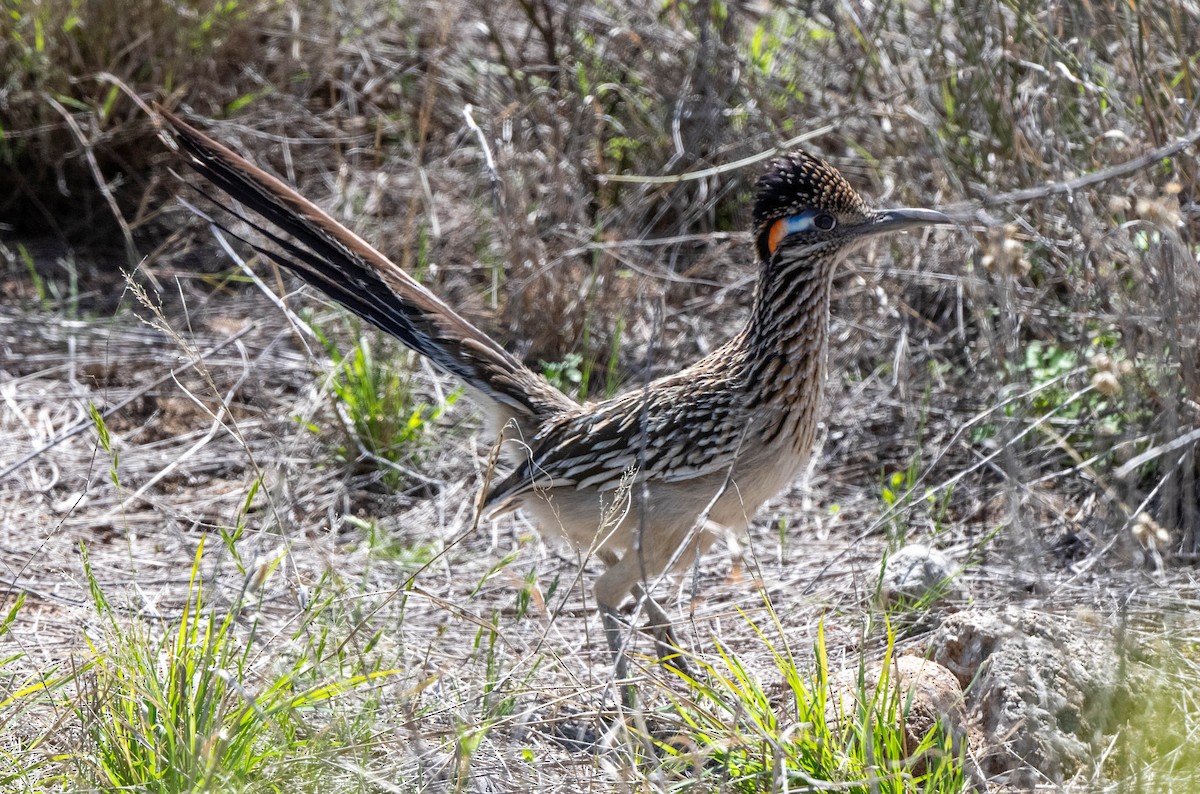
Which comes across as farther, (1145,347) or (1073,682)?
(1145,347)

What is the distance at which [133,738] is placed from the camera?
297 cm

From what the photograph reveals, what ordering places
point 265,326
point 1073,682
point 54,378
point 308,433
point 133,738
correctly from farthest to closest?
point 265,326 → point 54,378 → point 308,433 → point 1073,682 → point 133,738

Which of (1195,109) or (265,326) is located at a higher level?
(1195,109)

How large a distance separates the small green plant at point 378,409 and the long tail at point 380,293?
747 mm

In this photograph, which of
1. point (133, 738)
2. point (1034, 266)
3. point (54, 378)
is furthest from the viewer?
point (54, 378)

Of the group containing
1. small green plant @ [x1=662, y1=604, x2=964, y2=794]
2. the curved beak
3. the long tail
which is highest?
the curved beak

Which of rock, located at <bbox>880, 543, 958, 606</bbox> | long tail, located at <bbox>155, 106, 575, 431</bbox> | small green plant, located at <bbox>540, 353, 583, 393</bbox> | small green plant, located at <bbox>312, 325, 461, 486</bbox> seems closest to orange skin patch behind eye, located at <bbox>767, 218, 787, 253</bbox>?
long tail, located at <bbox>155, 106, 575, 431</bbox>

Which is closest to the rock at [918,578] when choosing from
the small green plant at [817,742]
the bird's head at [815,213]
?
the small green plant at [817,742]

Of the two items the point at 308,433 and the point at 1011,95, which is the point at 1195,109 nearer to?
the point at 1011,95

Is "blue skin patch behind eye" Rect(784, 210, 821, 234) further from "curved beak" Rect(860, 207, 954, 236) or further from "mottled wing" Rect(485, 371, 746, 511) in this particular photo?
"mottled wing" Rect(485, 371, 746, 511)

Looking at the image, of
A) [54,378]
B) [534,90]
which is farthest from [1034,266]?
[54,378]

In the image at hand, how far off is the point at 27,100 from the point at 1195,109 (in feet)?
18.6

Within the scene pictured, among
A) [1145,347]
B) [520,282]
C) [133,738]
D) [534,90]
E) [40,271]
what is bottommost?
[133,738]

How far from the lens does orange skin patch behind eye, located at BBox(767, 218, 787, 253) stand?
4.21 metres
